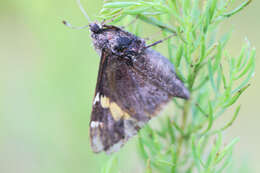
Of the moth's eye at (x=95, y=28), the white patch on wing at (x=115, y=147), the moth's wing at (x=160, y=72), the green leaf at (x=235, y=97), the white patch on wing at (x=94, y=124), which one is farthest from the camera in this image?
the moth's eye at (x=95, y=28)

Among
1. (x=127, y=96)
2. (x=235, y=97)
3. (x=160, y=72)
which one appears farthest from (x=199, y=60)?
(x=127, y=96)

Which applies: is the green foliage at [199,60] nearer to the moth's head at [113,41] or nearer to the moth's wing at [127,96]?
the moth's wing at [127,96]

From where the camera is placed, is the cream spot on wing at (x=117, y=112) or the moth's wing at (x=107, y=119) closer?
the moth's wing at (x=107, y=119)

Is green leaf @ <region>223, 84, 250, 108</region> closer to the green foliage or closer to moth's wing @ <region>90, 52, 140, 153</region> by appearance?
the green foliage

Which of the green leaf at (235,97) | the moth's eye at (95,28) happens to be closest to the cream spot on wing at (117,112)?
the moth's eye at (95,28)

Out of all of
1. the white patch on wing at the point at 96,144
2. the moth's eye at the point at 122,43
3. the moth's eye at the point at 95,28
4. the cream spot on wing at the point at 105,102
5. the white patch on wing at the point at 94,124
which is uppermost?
the moth's eye at the point at 95,28

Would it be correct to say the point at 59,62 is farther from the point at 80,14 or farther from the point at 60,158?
the point at 60,158

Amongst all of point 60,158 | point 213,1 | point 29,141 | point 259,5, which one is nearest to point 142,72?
point 213,1
